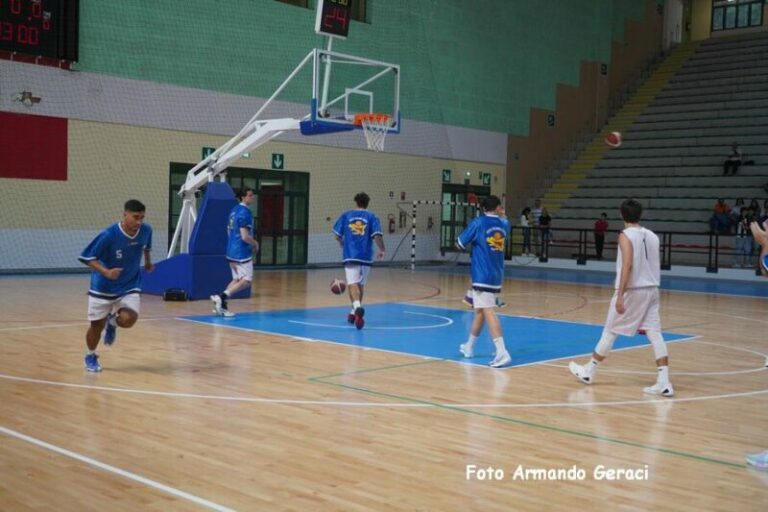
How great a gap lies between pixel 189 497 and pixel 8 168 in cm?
1662

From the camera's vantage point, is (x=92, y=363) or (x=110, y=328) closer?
(x=92, y=363)

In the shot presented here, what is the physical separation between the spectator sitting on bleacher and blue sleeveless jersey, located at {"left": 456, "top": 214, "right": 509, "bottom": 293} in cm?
1933

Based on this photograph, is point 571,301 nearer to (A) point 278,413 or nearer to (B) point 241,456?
(A) point 278,413

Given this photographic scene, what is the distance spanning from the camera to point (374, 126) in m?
17.4

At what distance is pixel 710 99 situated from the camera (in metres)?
34.9

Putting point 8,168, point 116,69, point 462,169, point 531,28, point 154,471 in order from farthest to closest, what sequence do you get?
1. point 531,28
2. point 462,169
3. point 116,69
4. point 8,168
5. point 154,471

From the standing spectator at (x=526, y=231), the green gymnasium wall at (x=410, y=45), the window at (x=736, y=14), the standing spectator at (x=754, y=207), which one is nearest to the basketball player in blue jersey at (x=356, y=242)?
the green gymnasium wall at (x=410, y=45)

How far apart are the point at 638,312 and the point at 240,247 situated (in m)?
7.02

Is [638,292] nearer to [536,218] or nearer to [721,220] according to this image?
[721,220]

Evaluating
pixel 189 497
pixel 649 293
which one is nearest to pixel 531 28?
pixel 649 293

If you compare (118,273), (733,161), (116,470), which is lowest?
(116,470)

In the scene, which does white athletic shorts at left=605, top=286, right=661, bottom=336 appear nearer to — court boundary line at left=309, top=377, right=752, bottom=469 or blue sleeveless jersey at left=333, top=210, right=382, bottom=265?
court boundary line at left=309, top=377, right=752, bottom=469

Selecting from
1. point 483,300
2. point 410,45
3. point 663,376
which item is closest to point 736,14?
point 410,45

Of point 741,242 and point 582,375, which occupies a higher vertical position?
point 741,242
